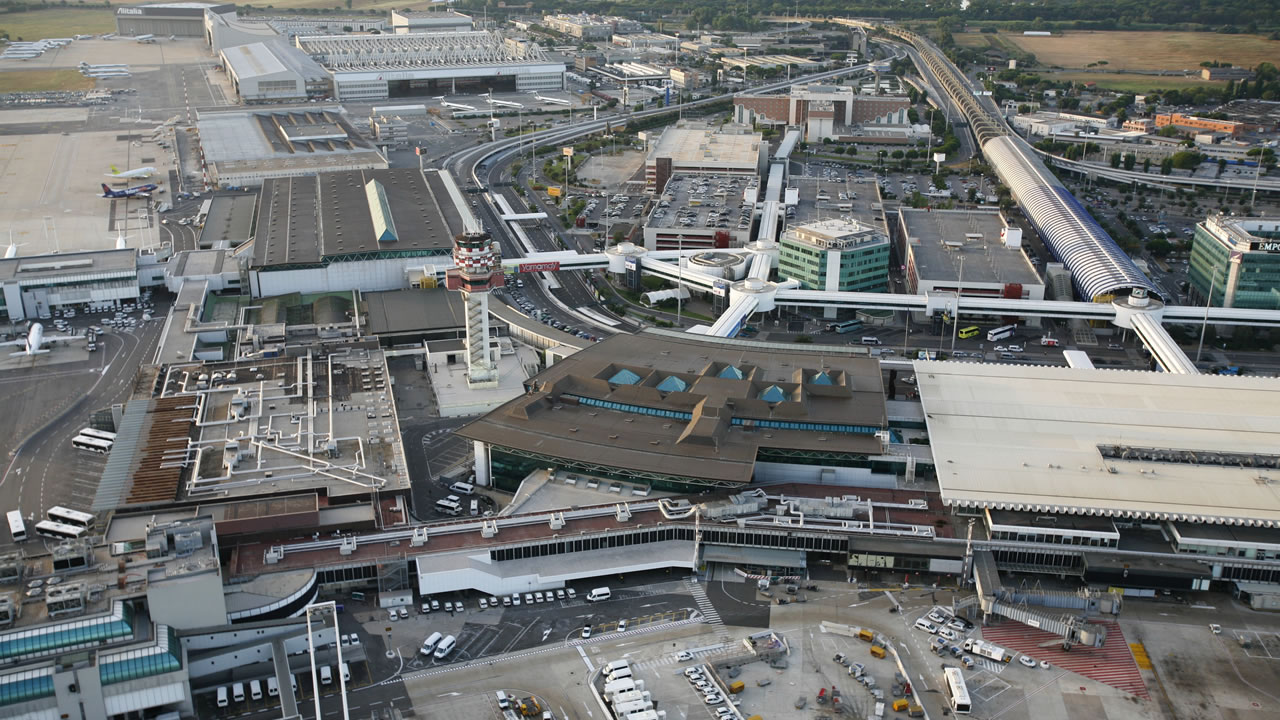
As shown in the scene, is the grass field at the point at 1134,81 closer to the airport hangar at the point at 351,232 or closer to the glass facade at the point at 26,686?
the airport hangar at the point at 351,232

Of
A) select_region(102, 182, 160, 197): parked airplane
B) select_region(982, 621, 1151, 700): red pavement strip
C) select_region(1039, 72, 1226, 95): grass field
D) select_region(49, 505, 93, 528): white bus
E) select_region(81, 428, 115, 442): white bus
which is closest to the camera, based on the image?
select_region(982, 621, 1151, 700): red pavement strip

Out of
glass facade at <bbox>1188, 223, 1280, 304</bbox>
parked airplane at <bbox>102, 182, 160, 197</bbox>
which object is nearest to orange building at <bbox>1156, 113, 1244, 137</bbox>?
glass facade at <bbox>1188, 223, 1280, 304</bbox>

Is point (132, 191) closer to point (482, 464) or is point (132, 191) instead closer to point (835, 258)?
point (835, 258)

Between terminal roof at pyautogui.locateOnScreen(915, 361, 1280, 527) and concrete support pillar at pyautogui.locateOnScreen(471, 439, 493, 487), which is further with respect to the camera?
concrete support pillar at pyautogui.locateOnScreen(471, 439, 493, 487)

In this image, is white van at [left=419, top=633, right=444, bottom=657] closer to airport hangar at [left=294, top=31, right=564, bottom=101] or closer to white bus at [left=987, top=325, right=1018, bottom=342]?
white bus at [left=987, top=325, right=1018, bottom=342]

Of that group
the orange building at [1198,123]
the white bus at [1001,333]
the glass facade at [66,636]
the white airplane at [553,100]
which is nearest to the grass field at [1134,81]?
the orange building at [1198,123]

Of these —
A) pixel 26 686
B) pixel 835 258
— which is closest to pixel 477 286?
pixel 835 258

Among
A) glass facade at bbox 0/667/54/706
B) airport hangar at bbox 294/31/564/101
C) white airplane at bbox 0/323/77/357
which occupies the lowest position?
glass facade at bbox 0/667/54/706

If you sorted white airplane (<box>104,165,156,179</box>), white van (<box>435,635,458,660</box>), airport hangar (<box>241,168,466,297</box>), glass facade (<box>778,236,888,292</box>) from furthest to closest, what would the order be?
white airplane (<box>104,165,156,179</box>)
glass facade (<box>778,236,888,292</box>)
airport hangar (<box>241,168,466,297</box>)
white van (<box>435,635,458,660</box>)

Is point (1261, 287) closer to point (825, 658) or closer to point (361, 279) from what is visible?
point (825, 658)
